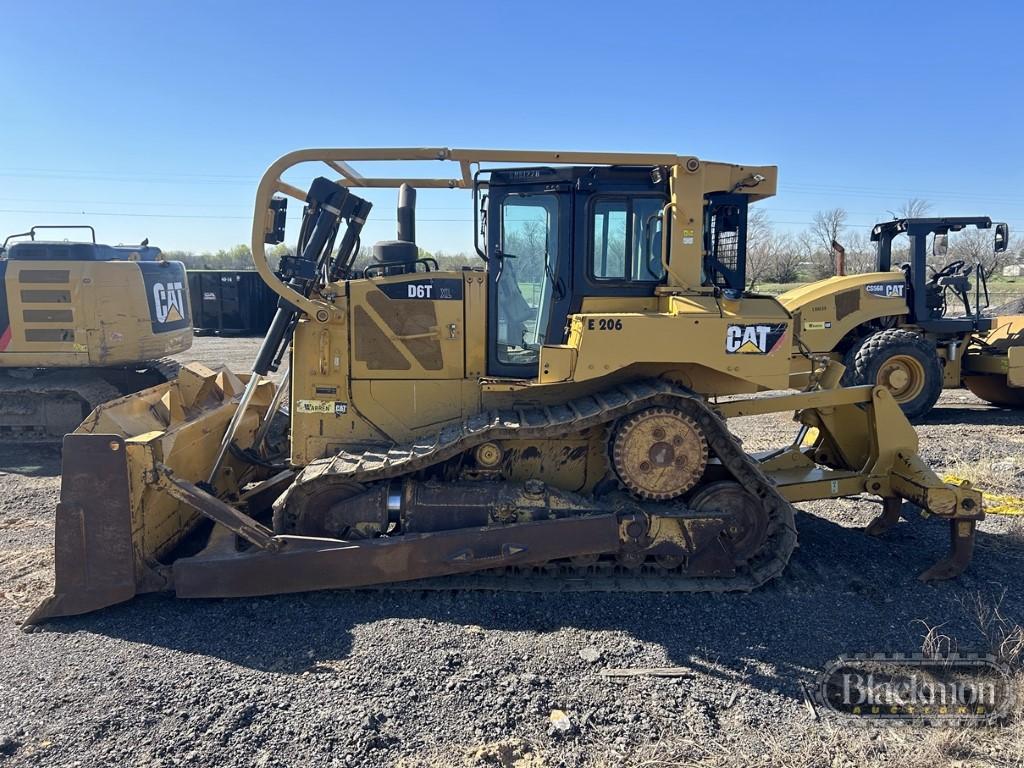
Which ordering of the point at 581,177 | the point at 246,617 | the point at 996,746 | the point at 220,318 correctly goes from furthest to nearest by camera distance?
the point at 220,318 → the point at 581,177 → the point at 246,617 → the point at 996,746

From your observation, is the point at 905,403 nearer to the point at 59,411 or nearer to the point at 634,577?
the point at 634,577

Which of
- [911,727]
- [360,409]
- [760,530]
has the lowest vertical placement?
[911,727]

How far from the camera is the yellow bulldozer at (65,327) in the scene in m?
8.88

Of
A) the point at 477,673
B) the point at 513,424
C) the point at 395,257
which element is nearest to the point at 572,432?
the point at 513,424

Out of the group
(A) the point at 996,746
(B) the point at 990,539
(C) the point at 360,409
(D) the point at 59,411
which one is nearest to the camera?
(A) the point at 996,746

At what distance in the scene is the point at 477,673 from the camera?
381 centimetres

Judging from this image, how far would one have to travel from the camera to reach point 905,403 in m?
10.7

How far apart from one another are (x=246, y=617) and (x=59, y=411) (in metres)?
6.48

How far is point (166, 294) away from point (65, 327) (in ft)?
4.45

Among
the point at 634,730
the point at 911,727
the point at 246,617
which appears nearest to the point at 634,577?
the point at 634,730

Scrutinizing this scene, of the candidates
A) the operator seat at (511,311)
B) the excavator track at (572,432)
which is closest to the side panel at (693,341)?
the excavator track at (572,432)

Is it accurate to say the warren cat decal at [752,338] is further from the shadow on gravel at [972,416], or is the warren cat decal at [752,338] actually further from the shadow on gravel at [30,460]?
the shadow on gravel at [972,416]

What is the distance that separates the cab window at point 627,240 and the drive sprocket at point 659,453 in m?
1.00

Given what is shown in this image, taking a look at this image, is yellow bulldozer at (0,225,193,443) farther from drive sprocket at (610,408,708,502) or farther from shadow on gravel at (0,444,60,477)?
drive sprocket at (610,408,708,502)
